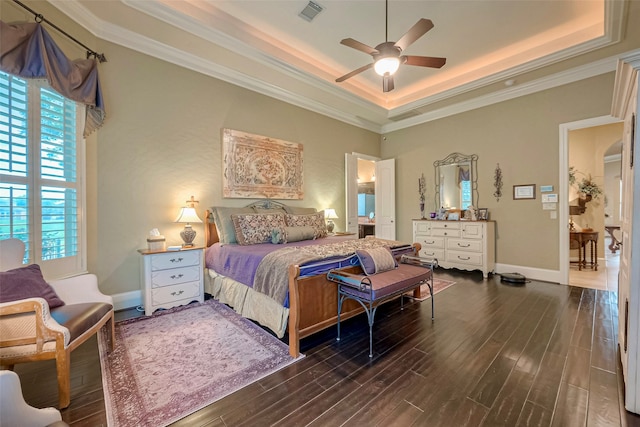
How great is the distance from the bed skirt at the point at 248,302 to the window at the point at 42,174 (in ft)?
4.48

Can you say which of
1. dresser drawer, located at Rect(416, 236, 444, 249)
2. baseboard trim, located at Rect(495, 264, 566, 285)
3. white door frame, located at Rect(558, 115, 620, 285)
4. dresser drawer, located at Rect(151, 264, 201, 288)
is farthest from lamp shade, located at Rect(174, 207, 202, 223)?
white door frame, located at Rect(558, 115, 620, 285)

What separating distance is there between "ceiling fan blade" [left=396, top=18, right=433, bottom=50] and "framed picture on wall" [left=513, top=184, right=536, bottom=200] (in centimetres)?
340

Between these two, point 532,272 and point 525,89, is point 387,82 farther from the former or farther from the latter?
point 532,272

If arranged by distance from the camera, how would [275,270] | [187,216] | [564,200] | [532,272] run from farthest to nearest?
[532,272] → [564,200] → [187,216] → [275,270]

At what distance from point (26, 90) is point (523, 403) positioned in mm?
4429

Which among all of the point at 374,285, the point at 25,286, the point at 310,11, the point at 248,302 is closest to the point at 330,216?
the point at 248,302

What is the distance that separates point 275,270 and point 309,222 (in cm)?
185

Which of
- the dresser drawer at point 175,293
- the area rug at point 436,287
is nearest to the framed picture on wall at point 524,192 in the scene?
the area rug at point 436,287

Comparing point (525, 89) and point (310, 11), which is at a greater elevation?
point (310, 11)

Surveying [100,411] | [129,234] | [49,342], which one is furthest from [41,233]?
[100,411]

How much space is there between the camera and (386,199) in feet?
20.2

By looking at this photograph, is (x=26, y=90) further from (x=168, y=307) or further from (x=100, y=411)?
(x=100, y=411)

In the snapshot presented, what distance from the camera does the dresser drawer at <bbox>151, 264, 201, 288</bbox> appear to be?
296 centimetres

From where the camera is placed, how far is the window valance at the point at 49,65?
76.7 inches
